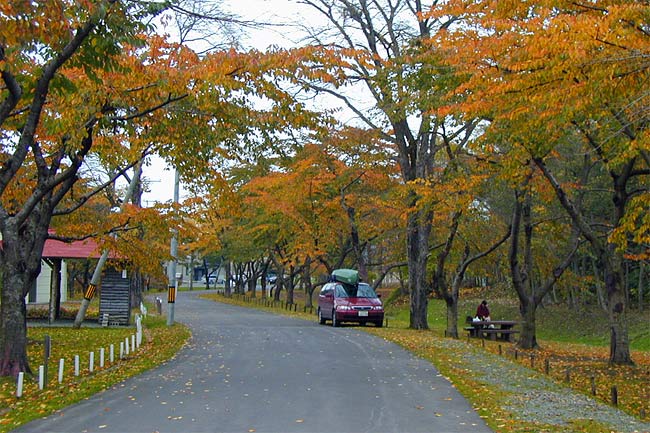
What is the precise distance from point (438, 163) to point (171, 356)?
19743 millimetres

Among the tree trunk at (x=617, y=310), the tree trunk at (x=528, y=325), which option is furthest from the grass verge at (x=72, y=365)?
the tree trunk at (x=617, y=310)

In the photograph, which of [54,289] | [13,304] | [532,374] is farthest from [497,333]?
[13,304]

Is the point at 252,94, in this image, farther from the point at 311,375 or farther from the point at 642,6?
the point at 642,6

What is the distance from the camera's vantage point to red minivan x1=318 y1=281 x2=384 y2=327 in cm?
2645

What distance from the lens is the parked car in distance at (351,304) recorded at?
86.8 ft

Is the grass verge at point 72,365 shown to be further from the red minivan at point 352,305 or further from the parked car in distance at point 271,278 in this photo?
the parked car in distance at point 271,278

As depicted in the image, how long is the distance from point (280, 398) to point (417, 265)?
16243mm

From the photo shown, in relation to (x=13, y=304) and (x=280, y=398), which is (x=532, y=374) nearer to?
(x=280, y=398)

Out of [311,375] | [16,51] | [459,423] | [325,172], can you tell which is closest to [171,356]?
[311,375]

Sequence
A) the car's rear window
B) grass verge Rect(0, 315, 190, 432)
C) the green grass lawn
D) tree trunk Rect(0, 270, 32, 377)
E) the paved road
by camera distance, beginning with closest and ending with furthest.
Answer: the paved road
grass verge Rect(0, 315, 190, 432)
tree trunk Rect(0, 270, 32, 377)
the car's rear window
the green grass lawn

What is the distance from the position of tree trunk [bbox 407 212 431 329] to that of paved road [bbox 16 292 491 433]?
908 centimetres

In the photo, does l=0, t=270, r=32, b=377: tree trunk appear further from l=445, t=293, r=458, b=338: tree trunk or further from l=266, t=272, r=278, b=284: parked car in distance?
l=266, t=272, r=278, b=284: parked car in distance

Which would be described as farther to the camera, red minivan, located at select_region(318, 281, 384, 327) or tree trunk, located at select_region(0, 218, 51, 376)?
red minivan, located at select_region(318, 281, 384, 327)

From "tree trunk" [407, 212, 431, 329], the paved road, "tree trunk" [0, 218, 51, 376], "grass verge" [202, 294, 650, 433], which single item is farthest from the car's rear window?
"tree trunk" [0, 218, 51, 376]
